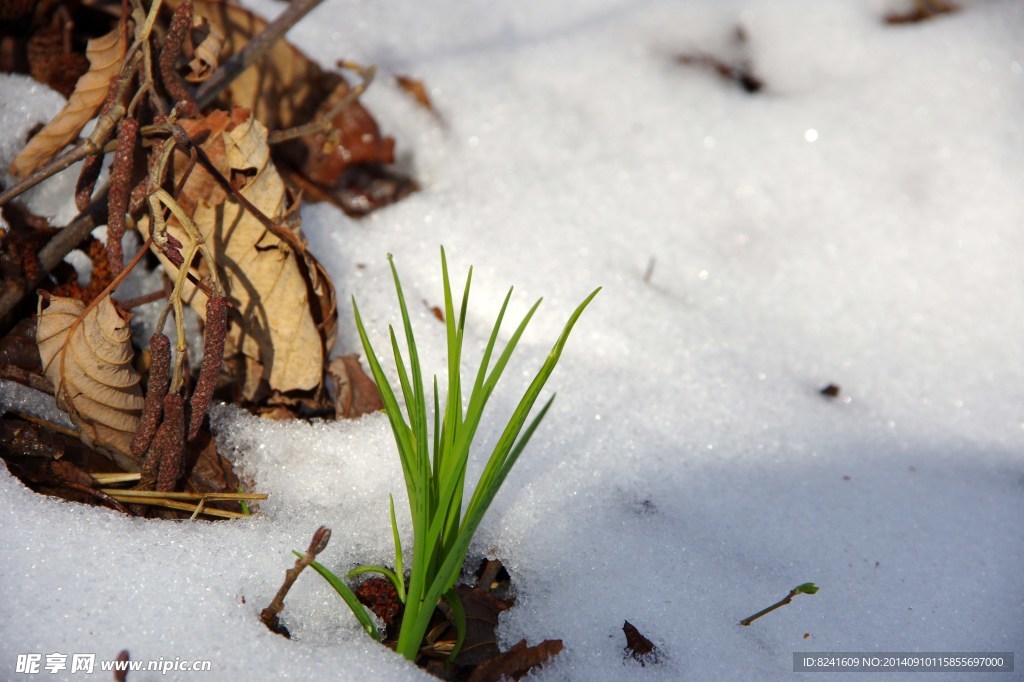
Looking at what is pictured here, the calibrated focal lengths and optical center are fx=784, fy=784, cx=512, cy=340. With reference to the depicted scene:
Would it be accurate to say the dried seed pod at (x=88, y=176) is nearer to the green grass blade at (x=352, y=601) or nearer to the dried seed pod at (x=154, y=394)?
the dried seed pod at (x=154, y=394)

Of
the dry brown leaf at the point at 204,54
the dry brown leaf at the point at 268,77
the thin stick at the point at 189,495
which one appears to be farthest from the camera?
the dry brown leaf at the point at 268,77

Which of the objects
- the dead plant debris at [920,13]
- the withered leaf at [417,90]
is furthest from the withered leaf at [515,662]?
the dead plant debris at [920,13]

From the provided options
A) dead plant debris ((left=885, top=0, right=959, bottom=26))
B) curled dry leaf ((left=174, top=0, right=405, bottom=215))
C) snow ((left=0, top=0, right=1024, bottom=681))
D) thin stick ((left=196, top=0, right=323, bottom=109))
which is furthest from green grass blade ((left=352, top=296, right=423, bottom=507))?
dead plant debris ((left=885, top=0, right=959, bottom=26))

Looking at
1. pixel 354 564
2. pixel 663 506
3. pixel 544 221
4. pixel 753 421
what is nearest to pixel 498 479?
pixel 354 564

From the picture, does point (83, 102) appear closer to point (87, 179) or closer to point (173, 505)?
point (87, 179)

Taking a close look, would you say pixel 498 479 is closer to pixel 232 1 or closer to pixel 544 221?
pixel 544 221

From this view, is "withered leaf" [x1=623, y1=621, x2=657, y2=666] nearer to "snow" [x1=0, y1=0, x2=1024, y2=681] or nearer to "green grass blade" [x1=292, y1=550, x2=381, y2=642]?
"snow" [x1=0, y1=0, x2=1024, y2=681]

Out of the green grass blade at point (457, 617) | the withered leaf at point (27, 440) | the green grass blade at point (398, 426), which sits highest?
the green grass blade at point (398, 426)
